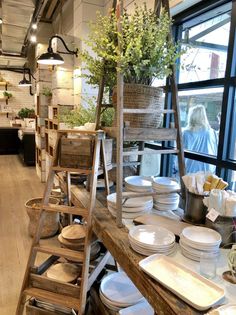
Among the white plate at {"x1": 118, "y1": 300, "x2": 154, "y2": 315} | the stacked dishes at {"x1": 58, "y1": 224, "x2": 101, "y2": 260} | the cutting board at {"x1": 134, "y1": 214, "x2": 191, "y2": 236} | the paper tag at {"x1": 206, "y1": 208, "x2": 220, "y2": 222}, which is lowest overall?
the white plate at {"x1": 118, "y1": 300, "x2": 154, "y2": 315}

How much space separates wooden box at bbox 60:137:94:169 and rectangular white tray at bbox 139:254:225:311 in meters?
0.88

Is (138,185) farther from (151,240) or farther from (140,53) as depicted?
(140,53)

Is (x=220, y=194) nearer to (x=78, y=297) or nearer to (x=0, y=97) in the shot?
(x=78, y=297)

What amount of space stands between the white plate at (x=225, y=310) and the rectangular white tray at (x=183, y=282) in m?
0.04

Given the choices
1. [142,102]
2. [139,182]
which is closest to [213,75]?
[142,102]

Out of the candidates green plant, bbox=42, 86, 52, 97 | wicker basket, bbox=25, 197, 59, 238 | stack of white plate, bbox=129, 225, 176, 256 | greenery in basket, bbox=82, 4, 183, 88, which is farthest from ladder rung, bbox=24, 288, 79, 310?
green plant, bbox=42, 86, 52, 97

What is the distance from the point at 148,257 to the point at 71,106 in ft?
12.0

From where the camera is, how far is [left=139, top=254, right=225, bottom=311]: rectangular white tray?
1006 millimetres

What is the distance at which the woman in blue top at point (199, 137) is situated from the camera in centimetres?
A: 238

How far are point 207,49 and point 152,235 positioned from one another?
1906 millimetres

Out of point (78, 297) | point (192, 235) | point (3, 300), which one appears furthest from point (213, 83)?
point (3, 300)

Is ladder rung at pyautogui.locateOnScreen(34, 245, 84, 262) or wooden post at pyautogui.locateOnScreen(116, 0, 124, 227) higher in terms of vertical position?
wooden post at pyautogui.locateOnScreen(116, 0, 124, 227)

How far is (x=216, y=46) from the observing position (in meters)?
2.33

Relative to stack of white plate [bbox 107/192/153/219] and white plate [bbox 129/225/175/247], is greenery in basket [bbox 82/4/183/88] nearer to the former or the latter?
stack of white plate [bbox 107/192/153/219]
